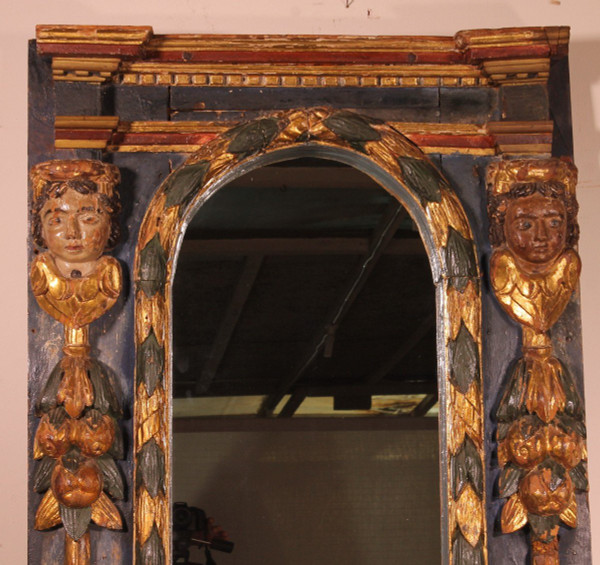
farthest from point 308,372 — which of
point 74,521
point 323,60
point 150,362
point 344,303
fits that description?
point 323,60

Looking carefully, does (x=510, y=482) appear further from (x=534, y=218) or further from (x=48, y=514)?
(x=48, y=514)

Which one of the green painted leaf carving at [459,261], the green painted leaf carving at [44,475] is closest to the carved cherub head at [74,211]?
the green painted leaf carving at [44,475]

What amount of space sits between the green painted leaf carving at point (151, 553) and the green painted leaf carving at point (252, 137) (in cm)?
76

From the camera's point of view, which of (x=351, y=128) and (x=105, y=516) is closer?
(x=105, y=516)

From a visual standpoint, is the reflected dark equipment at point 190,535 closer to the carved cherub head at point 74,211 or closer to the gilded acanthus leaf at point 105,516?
the gilded acanthus leaf at point 105,516

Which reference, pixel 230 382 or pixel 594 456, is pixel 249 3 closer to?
pixel 230 382

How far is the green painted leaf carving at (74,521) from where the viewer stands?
2.13 metres

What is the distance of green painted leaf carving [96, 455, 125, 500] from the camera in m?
2.15

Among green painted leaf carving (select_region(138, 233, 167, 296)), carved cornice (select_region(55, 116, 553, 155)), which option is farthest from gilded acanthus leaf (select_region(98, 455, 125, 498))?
carved cornice (select_region(55, 116, 553, 155))

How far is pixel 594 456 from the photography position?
7.61ft

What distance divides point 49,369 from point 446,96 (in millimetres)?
955

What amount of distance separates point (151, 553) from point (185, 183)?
70 centimetres

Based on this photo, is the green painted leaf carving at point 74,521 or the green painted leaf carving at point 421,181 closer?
the green painted leaf carving at point 74,521

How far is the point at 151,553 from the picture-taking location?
6.98ft
